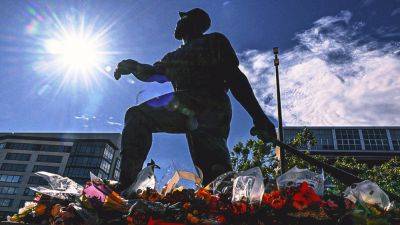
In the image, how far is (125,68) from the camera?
11.2ft

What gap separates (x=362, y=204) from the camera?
1.80 m

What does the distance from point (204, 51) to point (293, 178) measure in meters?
1.83

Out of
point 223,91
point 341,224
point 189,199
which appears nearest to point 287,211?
point 341,224

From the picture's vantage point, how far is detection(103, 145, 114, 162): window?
8638 cm

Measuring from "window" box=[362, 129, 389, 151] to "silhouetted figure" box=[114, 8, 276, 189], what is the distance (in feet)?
248

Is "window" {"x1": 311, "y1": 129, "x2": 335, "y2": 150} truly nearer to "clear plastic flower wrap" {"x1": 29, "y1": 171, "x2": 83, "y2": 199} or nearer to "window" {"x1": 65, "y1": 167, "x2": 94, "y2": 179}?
"window" {"x1": 65, "y1": 167, "x2": 94, "y2": 179}

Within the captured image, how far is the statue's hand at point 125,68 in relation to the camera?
11.2 ft

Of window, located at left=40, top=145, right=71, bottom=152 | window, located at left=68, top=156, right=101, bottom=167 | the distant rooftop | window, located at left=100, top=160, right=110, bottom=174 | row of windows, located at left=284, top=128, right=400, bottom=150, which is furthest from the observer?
the distant rooftop

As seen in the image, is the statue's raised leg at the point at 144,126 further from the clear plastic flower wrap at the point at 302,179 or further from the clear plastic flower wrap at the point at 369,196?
the clear plastic flower wrap at the point at 369,196

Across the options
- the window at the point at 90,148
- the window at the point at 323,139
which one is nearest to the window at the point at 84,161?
the window at the point at 90,148

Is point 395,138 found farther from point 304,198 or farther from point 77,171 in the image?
point 304,198

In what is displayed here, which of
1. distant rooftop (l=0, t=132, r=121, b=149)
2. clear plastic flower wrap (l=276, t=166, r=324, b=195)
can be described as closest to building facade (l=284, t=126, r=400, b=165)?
distant rooftop (l=0, t=132, r=121, b=149)

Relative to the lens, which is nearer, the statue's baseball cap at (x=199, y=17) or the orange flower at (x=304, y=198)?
the orange flower at (x=304, y=198)

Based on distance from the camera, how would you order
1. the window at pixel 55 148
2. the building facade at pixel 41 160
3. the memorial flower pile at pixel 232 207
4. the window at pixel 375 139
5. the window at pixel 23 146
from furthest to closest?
the window at pixel 23 146 → the window at pixel 55 148 → the building facade at pixel 41 160 → the window at pixel 375 139 → the memorial flower pile at pixel 232 207
